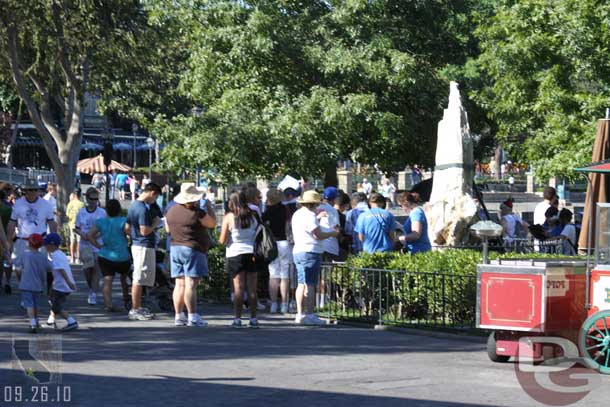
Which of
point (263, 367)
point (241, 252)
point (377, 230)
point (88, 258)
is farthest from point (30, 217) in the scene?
point (263, 367)

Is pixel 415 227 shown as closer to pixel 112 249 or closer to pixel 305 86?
pixel 112 249

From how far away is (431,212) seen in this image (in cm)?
1858

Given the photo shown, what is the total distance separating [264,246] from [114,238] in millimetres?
2767

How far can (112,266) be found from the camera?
16.2 m

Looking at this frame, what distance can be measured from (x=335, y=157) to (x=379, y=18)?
346cm

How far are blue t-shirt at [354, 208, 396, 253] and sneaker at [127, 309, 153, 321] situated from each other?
310 cm

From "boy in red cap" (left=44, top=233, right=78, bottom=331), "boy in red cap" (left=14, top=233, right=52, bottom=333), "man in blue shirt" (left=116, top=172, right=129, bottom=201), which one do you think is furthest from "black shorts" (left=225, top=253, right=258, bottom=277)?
"man in blue shirt" (left=116, top=172, right=129, bottom=201)

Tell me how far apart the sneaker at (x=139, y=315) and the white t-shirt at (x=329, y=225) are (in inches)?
98.4

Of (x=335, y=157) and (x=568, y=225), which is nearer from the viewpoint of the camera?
(x=568, y=225)

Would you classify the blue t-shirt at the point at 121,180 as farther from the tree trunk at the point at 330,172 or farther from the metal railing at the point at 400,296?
the metal railing at the point at 400,296

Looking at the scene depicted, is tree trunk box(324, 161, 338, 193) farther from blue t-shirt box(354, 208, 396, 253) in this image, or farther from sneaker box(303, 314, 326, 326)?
sneaker box(303, 314, 326, 326)

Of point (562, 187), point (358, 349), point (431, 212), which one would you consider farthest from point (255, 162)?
point (562, 187)

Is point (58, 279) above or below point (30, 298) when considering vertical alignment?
above

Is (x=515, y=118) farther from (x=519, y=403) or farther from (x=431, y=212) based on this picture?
(x=519, y=403)
